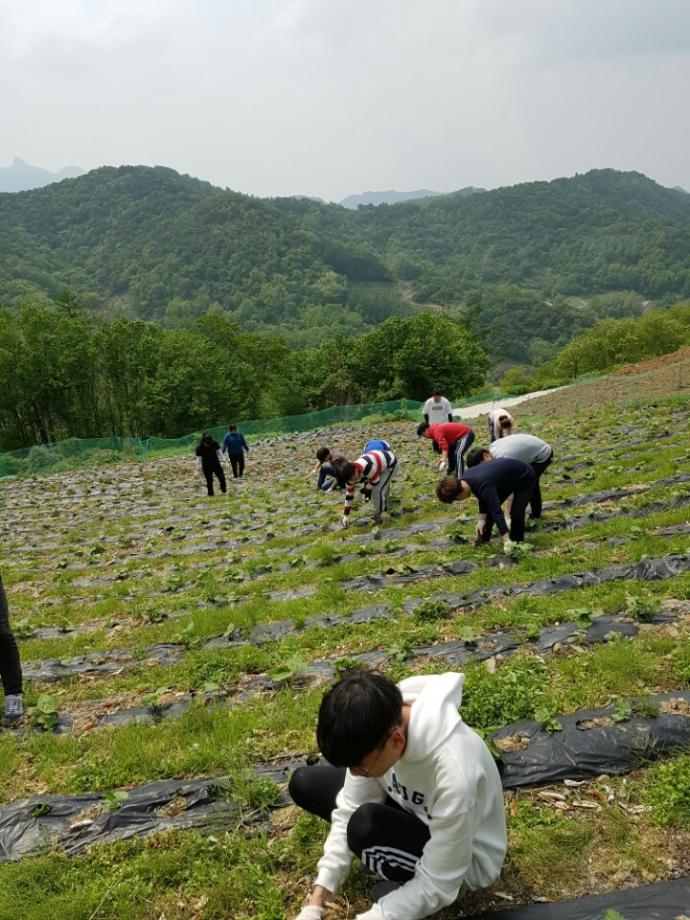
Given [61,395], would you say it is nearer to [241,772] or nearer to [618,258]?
[241,772]

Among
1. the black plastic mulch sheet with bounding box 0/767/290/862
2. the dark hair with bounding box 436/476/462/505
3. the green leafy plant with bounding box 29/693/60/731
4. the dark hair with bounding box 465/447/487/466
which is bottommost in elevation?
the black plastic mulch sheet with bounding box 0/767/290/862

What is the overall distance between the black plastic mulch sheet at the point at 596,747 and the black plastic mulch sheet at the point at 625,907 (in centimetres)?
76

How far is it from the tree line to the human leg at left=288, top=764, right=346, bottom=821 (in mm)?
47505

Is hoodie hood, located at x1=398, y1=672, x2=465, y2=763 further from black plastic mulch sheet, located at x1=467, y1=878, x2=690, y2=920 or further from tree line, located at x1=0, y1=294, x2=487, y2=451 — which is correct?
tree line, located at x1=0, y1=294, x2=487, y2=451

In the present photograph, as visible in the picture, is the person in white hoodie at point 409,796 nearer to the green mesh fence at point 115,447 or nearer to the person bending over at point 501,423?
the person bending over at point 501,423

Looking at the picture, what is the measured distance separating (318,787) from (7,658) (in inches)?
132

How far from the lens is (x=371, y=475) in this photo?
926cm

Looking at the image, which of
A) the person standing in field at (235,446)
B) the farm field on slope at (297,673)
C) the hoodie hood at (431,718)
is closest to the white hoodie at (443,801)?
the hoodie hood at (431,718)

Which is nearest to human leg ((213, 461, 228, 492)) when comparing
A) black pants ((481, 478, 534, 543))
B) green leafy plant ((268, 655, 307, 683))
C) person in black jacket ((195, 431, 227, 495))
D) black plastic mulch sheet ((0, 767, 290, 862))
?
person in black jacket ((195, 431, 227, 495))

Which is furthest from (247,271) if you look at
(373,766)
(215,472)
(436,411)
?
(373,766)

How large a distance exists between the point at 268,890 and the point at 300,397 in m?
55.2

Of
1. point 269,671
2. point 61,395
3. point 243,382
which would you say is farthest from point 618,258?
point 269,671

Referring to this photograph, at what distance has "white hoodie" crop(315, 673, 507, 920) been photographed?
7.48 ft

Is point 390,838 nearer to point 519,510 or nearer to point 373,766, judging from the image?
point 373,766
